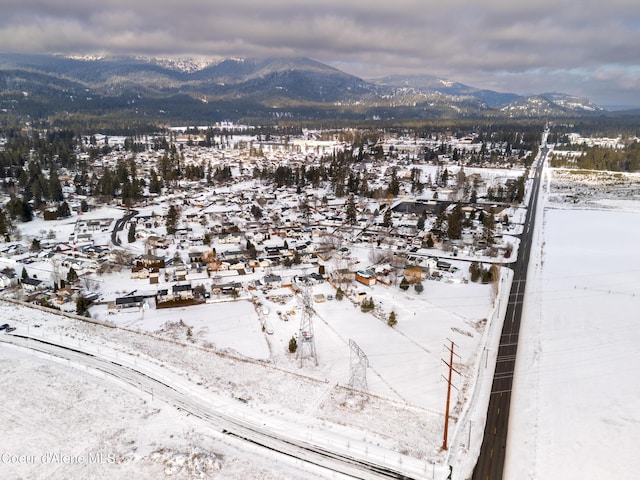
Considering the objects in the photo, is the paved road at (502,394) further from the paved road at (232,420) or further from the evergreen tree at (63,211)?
the evergreen tree at (63,211)

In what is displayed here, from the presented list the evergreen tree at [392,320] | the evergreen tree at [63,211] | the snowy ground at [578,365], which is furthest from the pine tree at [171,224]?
the snowy ground at [578,365]

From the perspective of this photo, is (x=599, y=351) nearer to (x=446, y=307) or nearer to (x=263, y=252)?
(x=446, y=307)

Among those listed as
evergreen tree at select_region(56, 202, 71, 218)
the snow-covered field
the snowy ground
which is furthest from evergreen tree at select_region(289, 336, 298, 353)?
evergreen tree at select_region(56, 202, 71, 218)

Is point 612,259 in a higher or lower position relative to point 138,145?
lower

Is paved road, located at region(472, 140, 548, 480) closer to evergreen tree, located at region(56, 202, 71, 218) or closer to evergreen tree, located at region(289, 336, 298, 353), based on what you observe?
evergreen tree, located at region(289, 336, 298, 353)

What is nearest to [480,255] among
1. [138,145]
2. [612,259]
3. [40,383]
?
[612,259]

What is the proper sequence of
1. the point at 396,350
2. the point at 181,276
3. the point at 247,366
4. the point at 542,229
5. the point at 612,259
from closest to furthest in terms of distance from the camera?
the point at 247,366 → the point at 396,350 → the point at 181,276 → the point at 612,259 → the point at 542,229

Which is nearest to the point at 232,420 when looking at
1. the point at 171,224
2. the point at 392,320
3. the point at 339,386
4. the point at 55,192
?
the point at 339,386
